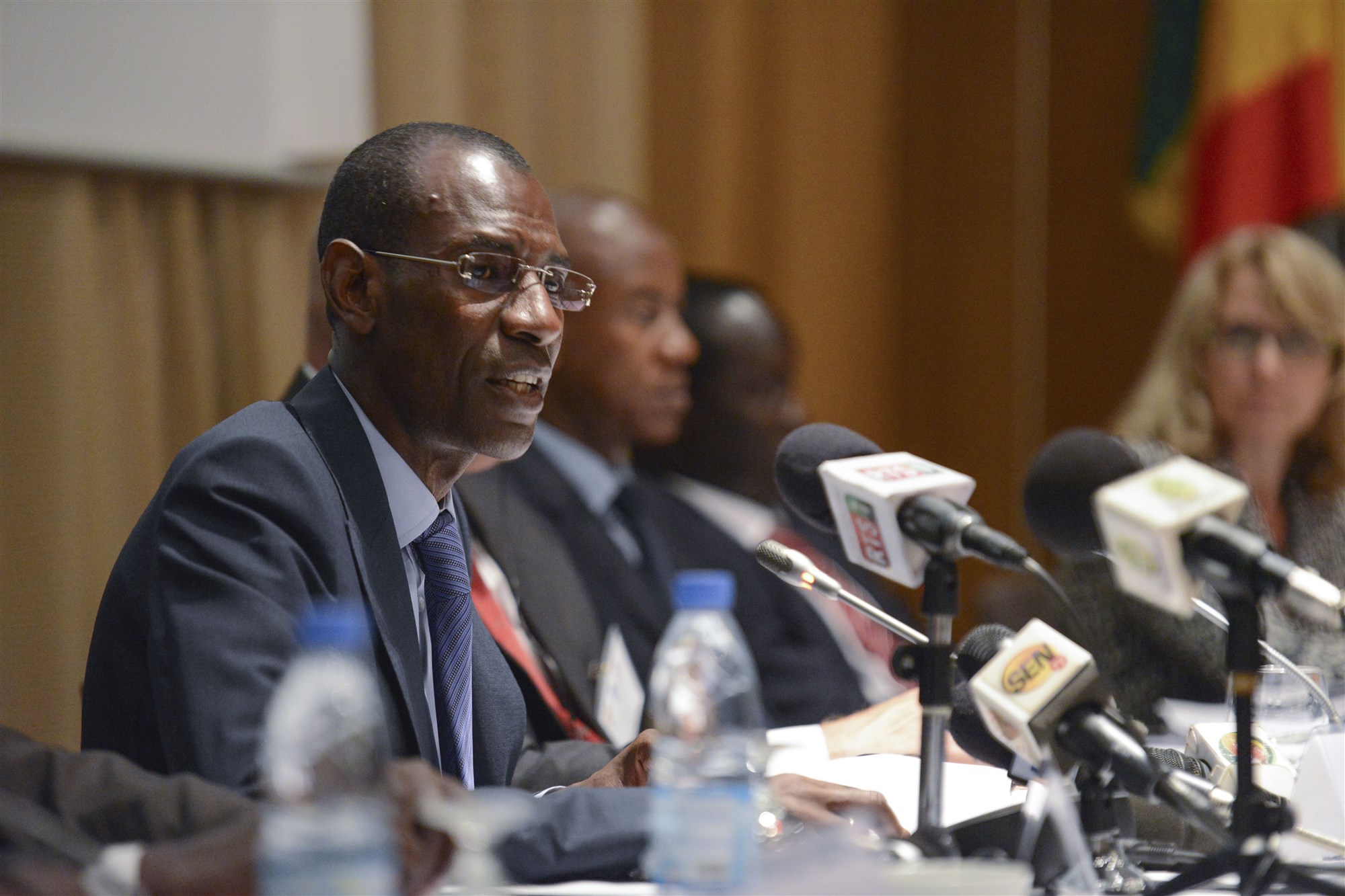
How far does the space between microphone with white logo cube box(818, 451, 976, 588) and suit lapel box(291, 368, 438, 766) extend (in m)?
0.48

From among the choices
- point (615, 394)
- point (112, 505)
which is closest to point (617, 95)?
point (615, 394)

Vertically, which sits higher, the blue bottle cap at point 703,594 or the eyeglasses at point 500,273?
the eyeglasses at point 500,273

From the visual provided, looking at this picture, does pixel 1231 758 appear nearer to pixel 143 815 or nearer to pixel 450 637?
pixel 450 637

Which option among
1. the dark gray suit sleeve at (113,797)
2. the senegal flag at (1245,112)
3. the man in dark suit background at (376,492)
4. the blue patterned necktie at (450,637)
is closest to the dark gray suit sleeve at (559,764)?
the man in dark suit background at (376,492)

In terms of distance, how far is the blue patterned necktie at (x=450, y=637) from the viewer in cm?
162

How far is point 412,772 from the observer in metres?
1.04

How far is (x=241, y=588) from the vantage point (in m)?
1.32

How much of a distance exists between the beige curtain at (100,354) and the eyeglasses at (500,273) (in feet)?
4.33

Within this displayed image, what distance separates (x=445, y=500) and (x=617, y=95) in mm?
2377

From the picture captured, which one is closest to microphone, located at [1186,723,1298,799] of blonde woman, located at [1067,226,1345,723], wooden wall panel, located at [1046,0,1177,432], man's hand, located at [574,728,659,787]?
man's hand, located at [574,728,659,787]

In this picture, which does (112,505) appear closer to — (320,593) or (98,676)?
(98,676)

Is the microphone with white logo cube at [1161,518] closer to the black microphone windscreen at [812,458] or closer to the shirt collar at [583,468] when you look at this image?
the black microphone windscreen at [812,458]

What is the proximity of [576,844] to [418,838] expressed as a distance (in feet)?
0.75

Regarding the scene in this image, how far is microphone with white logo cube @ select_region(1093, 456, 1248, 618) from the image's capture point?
1140mm
